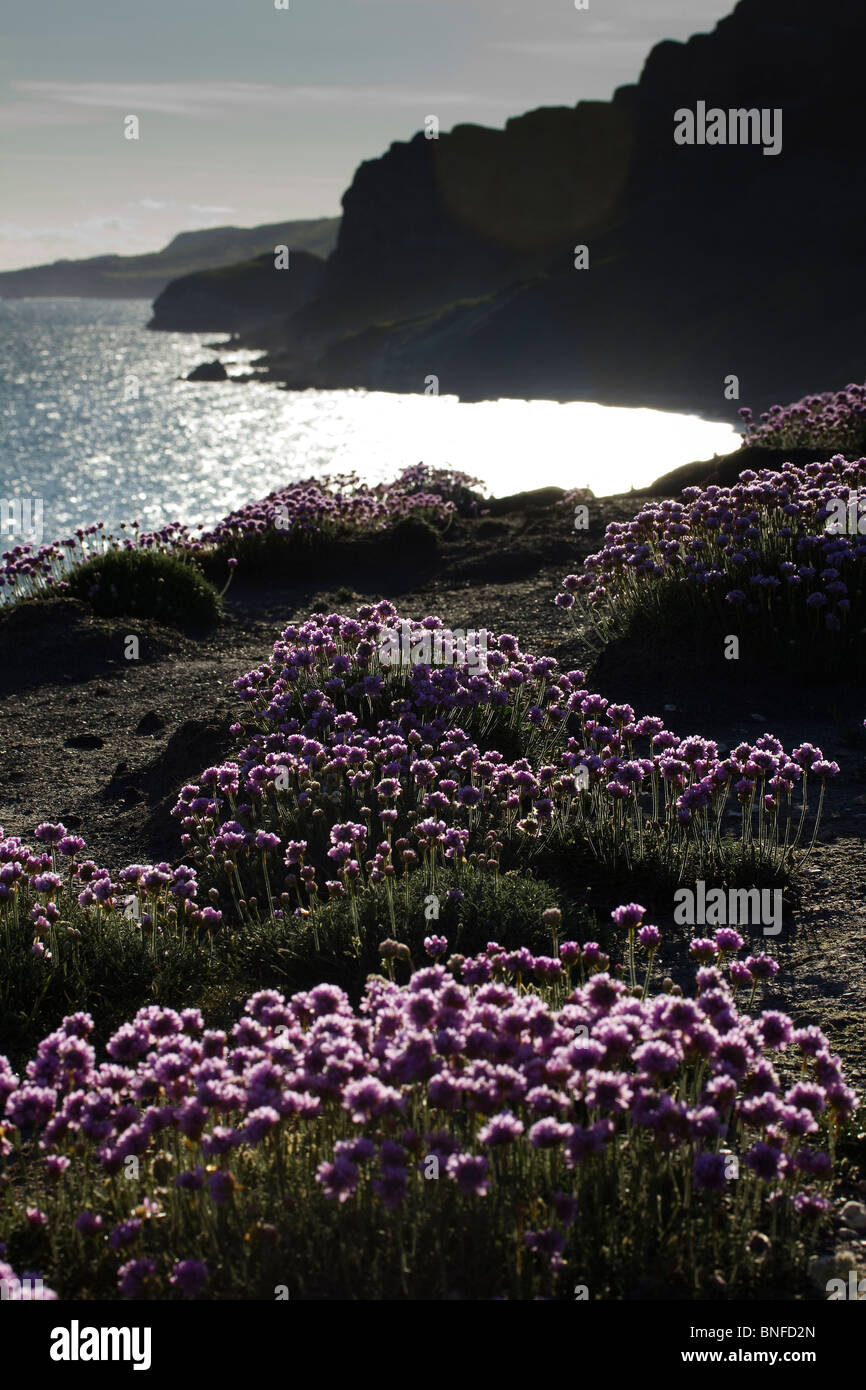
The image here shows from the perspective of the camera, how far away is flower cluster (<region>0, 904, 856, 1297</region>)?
2971mm

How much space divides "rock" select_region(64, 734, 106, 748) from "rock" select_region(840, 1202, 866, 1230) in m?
7.39

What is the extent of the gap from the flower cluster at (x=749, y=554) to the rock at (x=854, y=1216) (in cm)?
546

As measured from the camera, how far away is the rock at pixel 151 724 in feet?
32.1

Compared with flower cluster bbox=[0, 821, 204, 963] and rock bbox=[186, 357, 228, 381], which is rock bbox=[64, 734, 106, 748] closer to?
flower cluster bbox=[0, 821, 204, 963]

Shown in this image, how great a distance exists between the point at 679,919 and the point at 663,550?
4.78 metres

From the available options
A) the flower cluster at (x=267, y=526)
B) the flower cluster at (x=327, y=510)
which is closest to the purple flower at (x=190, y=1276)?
the flower cluster at (x=267, y=526)

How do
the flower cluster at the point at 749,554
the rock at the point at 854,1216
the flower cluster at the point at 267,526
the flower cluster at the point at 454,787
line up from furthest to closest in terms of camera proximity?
the flower cluster at the point at 267,526 → the flower cluster at the point at 749,554 → the flower cluster at the point at 454,787 → the rock at the point at 854,1216

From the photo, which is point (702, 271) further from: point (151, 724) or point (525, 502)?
point (151, 724)

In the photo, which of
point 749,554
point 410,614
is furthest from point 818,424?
point 749,554

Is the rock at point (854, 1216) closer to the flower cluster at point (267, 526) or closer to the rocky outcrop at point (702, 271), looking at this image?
the flower cluster at point (267, 526)

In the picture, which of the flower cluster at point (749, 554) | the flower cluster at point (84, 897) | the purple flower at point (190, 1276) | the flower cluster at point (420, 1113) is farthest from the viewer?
the flower cluster at point (749, 554)

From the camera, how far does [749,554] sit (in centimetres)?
918

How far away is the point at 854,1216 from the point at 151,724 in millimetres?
7521
